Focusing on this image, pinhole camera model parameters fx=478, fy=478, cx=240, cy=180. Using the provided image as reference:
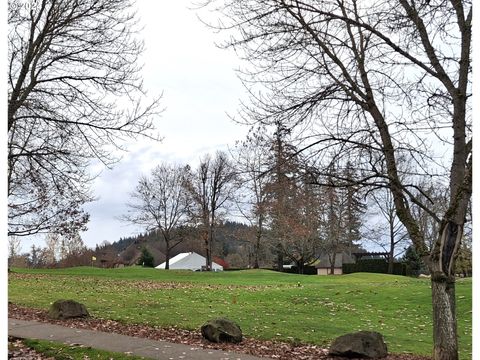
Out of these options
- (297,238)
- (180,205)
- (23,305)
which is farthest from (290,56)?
Answer: (180,205)

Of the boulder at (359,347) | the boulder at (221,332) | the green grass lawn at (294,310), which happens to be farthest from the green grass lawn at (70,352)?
the boulder at (359,347)

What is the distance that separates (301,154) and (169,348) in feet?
14.1

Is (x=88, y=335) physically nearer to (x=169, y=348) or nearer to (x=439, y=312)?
(x=169, y=348)

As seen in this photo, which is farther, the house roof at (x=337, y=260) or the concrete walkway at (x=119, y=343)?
the house roof at (x=337, y=260)

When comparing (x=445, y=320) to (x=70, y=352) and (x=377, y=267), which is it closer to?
(x=70, y=352)

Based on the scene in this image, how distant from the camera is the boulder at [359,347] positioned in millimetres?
8766

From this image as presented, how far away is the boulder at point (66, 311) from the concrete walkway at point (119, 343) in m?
0.92

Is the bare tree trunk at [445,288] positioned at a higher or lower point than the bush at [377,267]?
higher

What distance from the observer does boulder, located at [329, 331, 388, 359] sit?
8.77 meters

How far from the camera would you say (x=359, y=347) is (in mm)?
8805

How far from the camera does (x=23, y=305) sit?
574 inches

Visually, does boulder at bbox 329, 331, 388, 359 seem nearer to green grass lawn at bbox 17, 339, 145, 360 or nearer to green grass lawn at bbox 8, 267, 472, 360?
green grass lawn at bbox 8, 267, 472, 360

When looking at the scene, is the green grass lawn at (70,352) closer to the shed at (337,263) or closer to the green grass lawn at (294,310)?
the green grass lawn at (294,310)

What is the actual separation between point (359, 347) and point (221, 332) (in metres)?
2.73
